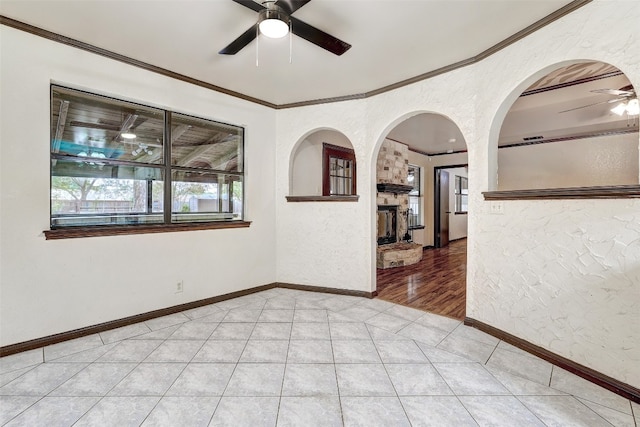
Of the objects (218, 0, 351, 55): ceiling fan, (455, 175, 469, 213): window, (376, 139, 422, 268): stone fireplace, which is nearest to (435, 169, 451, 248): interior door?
(376, 139, 422, 268): stone fireplace

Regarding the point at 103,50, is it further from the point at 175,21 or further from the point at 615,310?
the point at 615,310

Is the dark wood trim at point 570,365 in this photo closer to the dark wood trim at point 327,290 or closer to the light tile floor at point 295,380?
the light tile floor at point 295,380

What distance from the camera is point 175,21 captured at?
2363 millimetres

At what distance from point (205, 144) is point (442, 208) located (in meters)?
6.55

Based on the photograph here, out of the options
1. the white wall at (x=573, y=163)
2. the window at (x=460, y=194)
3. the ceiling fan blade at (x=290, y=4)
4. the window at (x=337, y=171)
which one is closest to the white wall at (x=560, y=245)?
the ceiling fan blade at (x=290, y=4)

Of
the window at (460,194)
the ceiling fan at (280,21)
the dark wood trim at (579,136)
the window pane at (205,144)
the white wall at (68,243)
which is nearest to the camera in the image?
the ceiling fan at (280,21)

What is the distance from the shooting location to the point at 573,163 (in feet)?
19.5

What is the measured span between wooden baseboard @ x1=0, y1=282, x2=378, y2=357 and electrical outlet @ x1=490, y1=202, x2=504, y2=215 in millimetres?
1783

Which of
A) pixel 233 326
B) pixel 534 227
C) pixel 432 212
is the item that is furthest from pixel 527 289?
pixel 432 212

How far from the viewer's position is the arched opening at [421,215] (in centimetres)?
416

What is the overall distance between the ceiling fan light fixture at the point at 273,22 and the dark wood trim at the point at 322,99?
1.73 meters

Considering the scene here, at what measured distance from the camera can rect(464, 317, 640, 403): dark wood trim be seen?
73.0 inches

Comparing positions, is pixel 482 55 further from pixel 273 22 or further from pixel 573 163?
pixel 573 163

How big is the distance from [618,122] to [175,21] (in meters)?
6.81
